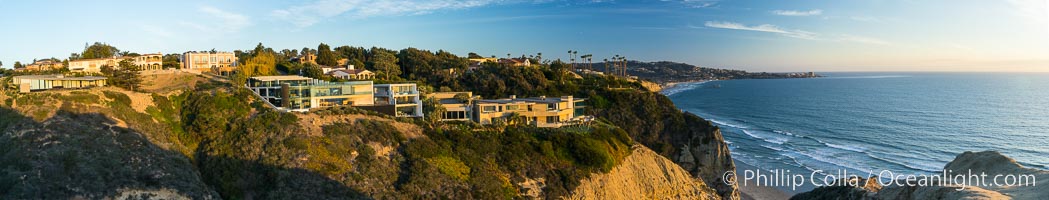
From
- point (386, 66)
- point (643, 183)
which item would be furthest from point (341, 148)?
point (386, 66)

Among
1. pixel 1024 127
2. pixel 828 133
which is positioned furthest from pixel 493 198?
pixel 1024 127

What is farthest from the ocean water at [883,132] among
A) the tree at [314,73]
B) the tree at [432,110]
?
the tree at [314,73]

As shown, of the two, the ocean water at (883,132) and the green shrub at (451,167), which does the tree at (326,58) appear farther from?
the ocean water at (883,132)

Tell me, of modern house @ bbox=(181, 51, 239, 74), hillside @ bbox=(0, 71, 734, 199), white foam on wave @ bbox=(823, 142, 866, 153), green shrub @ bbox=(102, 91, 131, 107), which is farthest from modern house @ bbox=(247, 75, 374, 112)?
white foam on wave @ bbox=(823, 142, 866, 153)

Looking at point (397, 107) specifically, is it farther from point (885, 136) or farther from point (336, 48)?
point (885, 136)

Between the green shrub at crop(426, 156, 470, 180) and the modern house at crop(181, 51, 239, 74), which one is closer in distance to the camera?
the green shrub at crop(426, 156, 470, 180)

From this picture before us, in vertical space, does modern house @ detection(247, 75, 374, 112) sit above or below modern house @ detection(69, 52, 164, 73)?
below

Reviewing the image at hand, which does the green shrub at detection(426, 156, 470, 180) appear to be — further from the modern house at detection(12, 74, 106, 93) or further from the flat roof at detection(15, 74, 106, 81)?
the flat roof at detection(15, 74, 106, 81)
